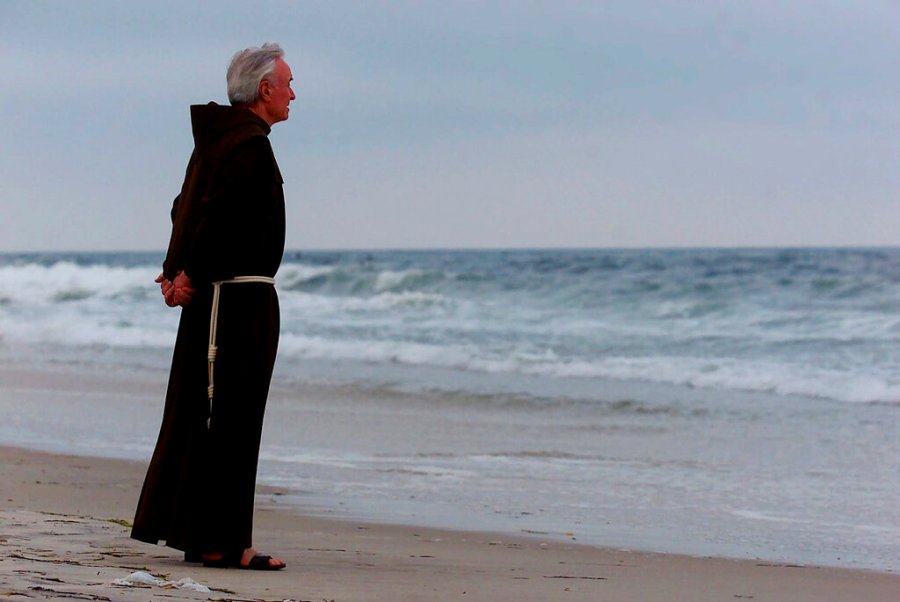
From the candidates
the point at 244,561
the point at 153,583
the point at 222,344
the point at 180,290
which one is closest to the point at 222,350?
the point at 222,344

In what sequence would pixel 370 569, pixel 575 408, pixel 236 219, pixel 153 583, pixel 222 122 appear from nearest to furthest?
pixel 153 583, pixel 236 219, pixel 222 122, pixel 370 569, pixel 575 408

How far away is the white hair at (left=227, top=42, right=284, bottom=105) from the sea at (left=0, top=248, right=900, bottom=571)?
104 inches

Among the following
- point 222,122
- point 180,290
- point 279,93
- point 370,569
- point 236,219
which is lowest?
point 370,569

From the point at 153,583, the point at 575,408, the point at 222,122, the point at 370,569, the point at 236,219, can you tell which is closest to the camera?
the point at 153,583

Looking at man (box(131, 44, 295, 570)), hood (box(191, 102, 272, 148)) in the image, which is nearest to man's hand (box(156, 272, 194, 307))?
man (box(131, 44, 295, 570))

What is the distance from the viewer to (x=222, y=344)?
13.4 feet

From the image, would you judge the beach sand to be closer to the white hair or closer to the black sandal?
the black sandal

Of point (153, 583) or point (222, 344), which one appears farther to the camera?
point (222, 344)

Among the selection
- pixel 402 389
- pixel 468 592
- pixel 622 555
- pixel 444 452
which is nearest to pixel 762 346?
pixel 402 389

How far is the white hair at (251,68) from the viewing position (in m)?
4.15

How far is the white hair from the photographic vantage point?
13.6 feet

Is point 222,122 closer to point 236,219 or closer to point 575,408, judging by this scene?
point 236,219

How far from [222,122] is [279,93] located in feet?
0.73

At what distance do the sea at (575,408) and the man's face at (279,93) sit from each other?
2.52 m
